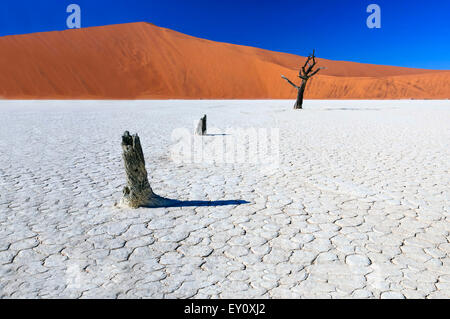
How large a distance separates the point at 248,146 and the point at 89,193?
5.08 m

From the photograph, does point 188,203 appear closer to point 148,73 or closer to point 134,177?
point 134,177

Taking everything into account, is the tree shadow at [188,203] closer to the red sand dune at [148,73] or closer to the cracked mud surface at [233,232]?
the cracked mud surface at [233,232]

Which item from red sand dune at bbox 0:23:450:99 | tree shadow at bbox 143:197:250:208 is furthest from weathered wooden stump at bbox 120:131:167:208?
red sand dune at bbox 0:23:450:99

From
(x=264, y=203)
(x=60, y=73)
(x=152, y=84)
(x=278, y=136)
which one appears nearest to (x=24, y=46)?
(x=60, y=73)

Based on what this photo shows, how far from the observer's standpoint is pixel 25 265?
3.17 metres

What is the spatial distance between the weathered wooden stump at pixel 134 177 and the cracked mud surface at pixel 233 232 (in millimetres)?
157

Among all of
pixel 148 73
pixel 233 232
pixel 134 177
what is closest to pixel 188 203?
pixel 134 177

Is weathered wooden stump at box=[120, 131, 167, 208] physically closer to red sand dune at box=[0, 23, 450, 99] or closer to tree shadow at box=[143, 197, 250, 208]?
tree shadow at box=[143, 197, 250, 208]

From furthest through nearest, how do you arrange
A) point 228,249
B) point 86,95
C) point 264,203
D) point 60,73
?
point 60,73 < point 86,95 < point 264,203 < point 228,249

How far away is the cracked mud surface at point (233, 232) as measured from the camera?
9.45 ft

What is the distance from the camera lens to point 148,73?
63188 millimetres

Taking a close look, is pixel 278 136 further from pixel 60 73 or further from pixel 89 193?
pixel 60 73

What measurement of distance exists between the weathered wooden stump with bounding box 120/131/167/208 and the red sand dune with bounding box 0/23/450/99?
51519 millimetres

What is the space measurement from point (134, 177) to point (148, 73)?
61695 millimetres
